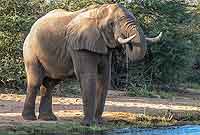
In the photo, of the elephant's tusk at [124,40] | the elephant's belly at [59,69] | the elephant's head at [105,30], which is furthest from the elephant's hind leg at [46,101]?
the elephant's tusk at [124,40]

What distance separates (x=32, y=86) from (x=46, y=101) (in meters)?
0.65

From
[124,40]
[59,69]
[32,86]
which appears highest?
[124,40]

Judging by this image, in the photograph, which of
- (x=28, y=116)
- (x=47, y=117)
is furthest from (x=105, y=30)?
(x=28, y=116)

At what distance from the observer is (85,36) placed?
45.8 feet

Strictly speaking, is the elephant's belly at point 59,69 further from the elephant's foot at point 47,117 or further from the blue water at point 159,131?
the blue water at point 159,131

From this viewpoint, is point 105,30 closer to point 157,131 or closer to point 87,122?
point 87,122

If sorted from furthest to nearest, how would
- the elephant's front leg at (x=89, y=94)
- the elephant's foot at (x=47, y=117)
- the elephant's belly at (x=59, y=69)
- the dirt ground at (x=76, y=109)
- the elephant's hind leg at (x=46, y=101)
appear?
the dirt ground at (x=76, y=109) → the elephant's hind leg at (x=46, y=101) → the elephant's foot at (x=47, y=117) → the elephant's belly at (x=59, y=69) → the elephant's front leg at (x=89, y=94)

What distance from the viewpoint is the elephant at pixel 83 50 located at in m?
13.5

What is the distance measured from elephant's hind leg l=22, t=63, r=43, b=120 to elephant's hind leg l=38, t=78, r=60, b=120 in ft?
1.02

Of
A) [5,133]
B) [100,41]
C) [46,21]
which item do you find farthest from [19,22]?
[5,133]

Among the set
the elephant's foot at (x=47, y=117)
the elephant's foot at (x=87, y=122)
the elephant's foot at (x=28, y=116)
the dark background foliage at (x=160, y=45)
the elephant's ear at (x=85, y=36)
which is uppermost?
the elephant's ear at (x=85, y=36)

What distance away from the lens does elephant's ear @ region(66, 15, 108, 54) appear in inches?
542

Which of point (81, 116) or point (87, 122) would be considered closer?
point (87, 122)

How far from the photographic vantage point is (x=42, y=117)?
15.1 m
